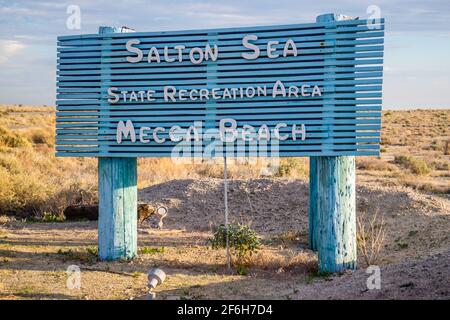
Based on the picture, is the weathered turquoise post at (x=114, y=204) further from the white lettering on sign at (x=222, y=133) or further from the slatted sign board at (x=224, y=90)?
the white lettering on sign at (x=222, y=133)

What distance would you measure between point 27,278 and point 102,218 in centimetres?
155

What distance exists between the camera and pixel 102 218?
35.1 feet

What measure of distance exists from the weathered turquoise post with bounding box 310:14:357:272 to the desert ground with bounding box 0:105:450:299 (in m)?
0.31

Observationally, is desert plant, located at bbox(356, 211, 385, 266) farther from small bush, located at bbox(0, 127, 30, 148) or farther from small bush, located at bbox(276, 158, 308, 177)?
small bush, located at bbox(0, 127, 30, 148)

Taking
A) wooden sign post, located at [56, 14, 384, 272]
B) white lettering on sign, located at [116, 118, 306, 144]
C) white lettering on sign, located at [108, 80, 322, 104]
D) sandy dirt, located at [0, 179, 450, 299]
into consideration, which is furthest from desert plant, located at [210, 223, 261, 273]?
white lettering on sign, located at [108, 80, 322, 104]

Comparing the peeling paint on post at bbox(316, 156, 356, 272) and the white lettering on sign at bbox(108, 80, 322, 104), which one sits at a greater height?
the white lettering on sign at bbox(108, 80, 322, 104)

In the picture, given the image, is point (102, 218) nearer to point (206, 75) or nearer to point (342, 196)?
point (206, 75)

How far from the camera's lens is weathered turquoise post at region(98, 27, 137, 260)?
10.6 metres

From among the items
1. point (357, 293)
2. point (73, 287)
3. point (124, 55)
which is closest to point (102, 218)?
point (73, 287)

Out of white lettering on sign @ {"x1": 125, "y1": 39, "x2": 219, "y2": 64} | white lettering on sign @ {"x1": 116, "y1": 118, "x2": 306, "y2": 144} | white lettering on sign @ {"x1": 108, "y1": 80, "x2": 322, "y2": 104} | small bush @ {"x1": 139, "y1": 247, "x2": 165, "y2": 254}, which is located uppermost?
white lettering on sign @ {"x1": 125, "y1": 39, "x2": 219, "y2": 64}

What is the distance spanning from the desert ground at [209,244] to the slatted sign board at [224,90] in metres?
1.79

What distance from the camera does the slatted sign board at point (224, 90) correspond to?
966 cm

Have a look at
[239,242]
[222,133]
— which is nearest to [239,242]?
[239,242]

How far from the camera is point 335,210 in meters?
9.84
